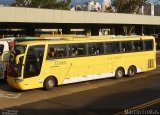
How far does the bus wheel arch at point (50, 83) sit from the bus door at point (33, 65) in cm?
33

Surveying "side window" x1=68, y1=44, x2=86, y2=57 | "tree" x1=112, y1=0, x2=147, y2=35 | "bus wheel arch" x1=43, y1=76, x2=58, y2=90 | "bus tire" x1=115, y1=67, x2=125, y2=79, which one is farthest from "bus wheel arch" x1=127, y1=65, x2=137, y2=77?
"tree" x1=112, y1=0, x2=147, y2=35

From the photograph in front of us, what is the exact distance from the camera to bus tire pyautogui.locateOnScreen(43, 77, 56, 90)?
18312 mm

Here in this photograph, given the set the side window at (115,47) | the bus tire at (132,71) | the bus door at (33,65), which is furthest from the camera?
the bus tire at (132,71)

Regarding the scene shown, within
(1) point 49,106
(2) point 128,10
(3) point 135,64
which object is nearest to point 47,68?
(1) point 49,106

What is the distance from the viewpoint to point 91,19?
40.1 meters

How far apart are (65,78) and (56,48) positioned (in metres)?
1.69

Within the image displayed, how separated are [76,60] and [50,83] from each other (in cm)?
207

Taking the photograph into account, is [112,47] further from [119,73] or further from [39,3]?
[39,3]

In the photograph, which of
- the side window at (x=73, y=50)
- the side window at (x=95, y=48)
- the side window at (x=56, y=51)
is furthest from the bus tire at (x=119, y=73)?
the side window at (x=56, y=51)

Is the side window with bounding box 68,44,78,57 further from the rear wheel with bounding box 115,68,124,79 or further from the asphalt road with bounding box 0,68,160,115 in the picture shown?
A: the rear wheel with bounding box 115,68,124,79

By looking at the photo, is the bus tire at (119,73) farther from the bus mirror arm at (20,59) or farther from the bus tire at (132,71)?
the bus mirror arm at (20,59)

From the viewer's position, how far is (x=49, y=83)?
1845 centimetres

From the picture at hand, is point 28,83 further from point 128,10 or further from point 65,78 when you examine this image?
point 128,10

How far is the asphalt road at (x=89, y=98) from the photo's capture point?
1365cm
